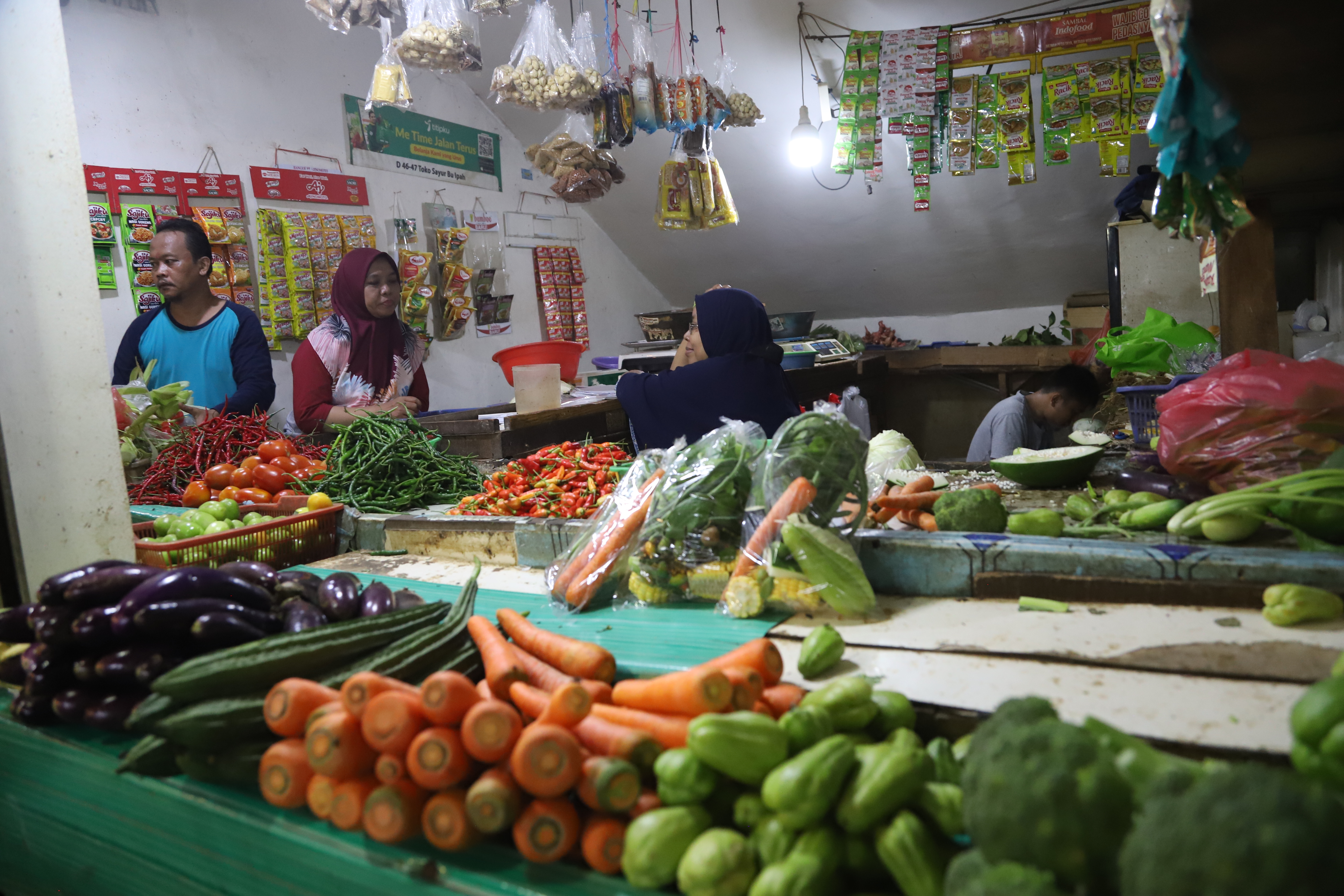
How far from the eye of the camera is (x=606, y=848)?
1115mm

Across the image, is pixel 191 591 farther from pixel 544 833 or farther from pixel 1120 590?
pixel 1120 590

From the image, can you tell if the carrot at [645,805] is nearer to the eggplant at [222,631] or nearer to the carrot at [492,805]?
the carrot at [492,805]

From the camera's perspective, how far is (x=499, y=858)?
1.16m

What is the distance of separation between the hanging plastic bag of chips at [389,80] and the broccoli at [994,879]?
422 centimetres

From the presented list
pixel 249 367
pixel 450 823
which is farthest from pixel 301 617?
pixel 249 367

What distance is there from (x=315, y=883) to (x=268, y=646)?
0.41m

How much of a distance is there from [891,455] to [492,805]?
2937 millimetres

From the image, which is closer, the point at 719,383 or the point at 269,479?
the point at 269,479

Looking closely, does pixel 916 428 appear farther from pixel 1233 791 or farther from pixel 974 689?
pixel 1233 791

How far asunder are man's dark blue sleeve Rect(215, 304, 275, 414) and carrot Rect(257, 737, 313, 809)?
3.74m

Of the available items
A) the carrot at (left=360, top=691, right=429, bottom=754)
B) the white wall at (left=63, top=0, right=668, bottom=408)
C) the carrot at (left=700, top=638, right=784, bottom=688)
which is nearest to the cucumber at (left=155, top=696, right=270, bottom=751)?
the carrot at (left=360, top=691, right=429, bottom=754)

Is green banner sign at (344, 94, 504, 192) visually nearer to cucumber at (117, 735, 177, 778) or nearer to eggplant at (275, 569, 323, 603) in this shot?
eggplant at (275, 569, 323, 603)

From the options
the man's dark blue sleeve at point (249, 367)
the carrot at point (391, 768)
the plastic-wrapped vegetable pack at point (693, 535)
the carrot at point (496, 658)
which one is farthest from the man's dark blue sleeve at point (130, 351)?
the carrot at point (391, 768)

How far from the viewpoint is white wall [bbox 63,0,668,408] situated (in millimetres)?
4754
